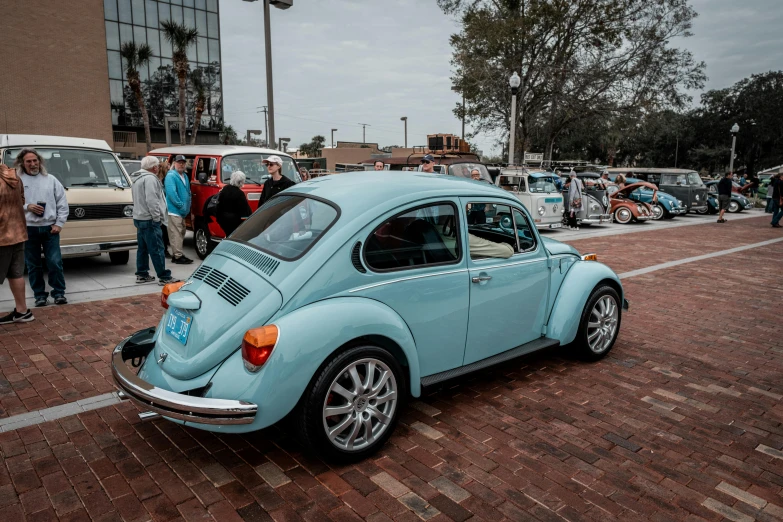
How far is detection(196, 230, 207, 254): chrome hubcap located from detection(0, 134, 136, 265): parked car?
5.12 ft

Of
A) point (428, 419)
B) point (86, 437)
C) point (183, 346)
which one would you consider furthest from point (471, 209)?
point (86, 437)

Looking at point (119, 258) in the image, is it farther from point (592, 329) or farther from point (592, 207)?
point (592, 207)

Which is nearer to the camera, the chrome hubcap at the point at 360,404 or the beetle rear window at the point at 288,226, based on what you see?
the chrome hubcap at the point at 360,404

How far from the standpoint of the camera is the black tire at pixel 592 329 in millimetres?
4688

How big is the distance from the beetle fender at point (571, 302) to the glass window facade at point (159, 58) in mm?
36324

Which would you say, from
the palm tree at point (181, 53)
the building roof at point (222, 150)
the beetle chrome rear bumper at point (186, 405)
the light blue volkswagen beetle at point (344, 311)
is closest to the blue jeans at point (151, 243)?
the building roof at point (222, 150)

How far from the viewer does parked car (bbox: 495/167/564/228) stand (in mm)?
15008

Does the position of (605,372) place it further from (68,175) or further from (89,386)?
(68,175)

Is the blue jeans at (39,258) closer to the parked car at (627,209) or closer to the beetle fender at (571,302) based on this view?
the beetle fender at (571,302)

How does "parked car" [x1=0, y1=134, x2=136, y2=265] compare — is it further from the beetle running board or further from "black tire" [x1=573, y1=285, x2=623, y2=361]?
"black tire" [x1=573, y1=285, x2=623, y2=361]

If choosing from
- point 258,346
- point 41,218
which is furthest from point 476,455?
point 41,218

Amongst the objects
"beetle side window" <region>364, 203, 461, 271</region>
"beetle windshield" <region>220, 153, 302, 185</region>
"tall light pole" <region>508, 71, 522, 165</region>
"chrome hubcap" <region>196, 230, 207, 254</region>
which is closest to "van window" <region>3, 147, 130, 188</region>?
"chrome hubcap" <region>196, 230, 207, 254</region>

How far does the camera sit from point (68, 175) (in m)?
8.28

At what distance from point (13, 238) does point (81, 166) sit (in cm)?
332
